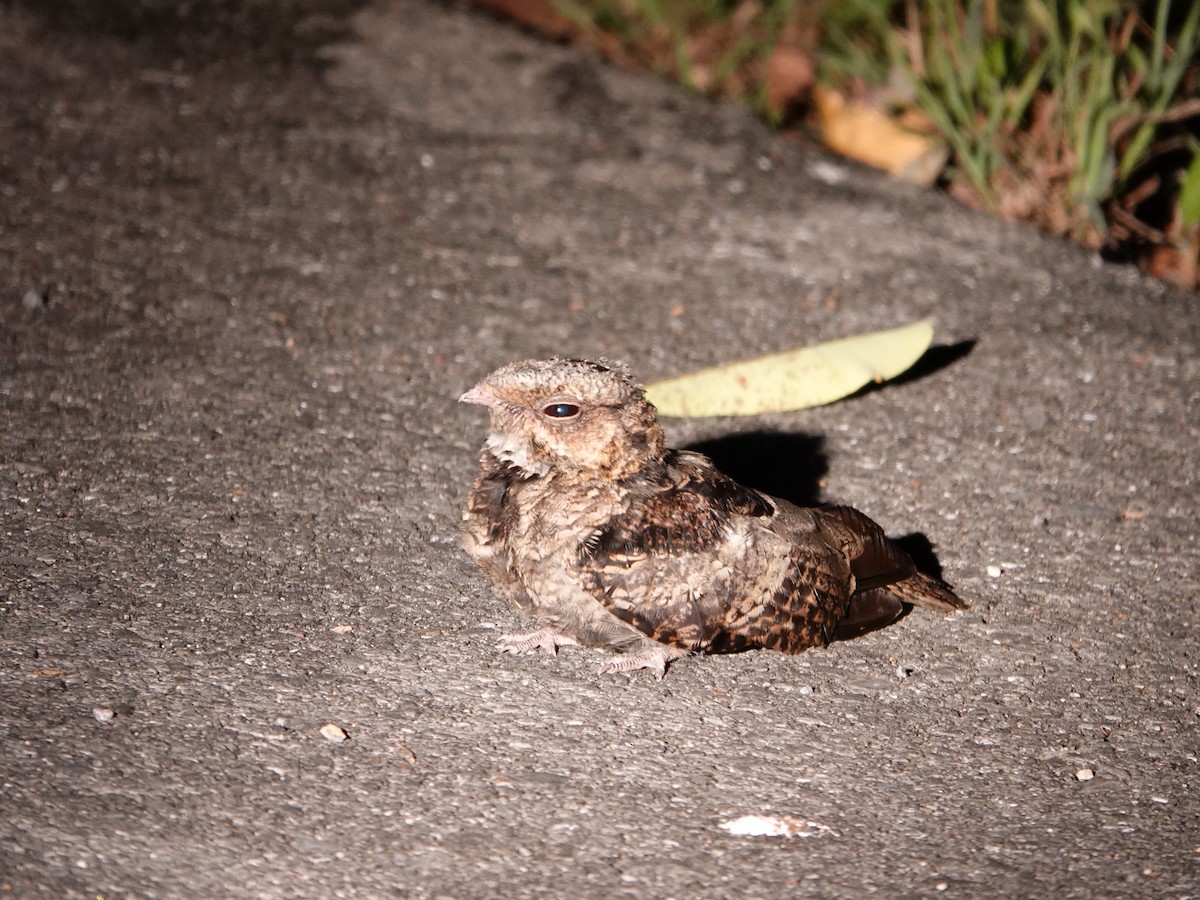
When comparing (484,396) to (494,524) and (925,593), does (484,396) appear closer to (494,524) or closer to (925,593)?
(494,524)

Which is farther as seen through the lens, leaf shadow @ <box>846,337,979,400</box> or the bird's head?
leaf shadow @ <box>846,337,979,400</box>

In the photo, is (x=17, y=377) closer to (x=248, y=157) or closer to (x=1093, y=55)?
(x=248, y=157)

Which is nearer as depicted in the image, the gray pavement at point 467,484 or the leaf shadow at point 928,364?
the gray pavement at point 467,484

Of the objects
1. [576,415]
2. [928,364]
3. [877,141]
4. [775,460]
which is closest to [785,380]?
[775,460]

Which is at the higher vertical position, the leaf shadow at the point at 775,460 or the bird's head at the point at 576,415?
the bird's head at the point at 576,415

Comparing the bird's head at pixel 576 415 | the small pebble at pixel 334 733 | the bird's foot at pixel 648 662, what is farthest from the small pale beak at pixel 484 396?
the small pebble at pixel 334 733

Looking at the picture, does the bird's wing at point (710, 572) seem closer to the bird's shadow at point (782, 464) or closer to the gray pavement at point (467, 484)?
the gray pavement at point (467, 484)

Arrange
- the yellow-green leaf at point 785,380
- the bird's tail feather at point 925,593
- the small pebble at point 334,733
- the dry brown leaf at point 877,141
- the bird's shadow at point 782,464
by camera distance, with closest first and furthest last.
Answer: the small pebble at point 334,733 → the bird's tail feather at point 925,593 → the bird's shadow at point 782,464 → the yellow-green leaf at point 785,380 → the dry brown leaf at point 877,141

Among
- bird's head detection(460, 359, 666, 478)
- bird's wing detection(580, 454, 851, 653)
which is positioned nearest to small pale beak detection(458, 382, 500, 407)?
bird's head detection(460, 359, 666, 478)

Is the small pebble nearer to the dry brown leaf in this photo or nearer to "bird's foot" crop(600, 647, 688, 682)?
"bird's foot" crop(600, 647, 688, 682)

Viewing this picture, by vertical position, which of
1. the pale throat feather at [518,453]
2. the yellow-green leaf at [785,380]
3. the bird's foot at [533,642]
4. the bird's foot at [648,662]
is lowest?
the bird's foot at [533,642]
